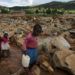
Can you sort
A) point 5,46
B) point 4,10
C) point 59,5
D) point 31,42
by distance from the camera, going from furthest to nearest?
point 4,10 → point 59,5 → point 5,46 → point 31,42

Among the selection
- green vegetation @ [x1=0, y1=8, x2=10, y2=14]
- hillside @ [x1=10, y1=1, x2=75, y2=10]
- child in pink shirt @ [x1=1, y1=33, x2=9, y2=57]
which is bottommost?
child in pink shirt @ [x1=1, y1=33, x2=9, y2=57]

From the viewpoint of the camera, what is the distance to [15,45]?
884 centimetres

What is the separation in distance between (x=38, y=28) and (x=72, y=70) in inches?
43.0

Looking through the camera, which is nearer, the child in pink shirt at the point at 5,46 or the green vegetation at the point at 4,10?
the child in pink shirt at the point at 5,46

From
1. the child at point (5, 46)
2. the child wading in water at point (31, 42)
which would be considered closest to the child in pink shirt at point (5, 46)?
the child at point (5, 46)

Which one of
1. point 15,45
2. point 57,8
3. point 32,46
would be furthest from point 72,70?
point 57,8

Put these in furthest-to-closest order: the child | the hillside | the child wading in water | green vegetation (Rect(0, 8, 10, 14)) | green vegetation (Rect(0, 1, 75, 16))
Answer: green vegetation (Rect(0, 8, 10, 14)), green vegetation (Rect(0, 1, 75, 16)), the hillside, the child, the child wading in water

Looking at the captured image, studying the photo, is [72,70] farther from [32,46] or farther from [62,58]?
[32,46]

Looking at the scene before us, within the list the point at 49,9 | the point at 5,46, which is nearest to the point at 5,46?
the point at 5,46

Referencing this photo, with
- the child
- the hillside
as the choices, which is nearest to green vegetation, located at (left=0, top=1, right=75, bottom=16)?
the hillside

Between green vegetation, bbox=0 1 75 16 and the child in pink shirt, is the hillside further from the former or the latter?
the child in pink shirt

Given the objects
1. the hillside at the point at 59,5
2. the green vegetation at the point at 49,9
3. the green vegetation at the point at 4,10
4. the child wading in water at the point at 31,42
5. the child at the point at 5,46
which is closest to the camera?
the child wading in water at the point at 31,42

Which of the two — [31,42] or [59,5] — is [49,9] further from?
[31,42]

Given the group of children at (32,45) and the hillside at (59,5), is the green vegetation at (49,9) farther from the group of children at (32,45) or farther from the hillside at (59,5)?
the group of children at (32,45)
